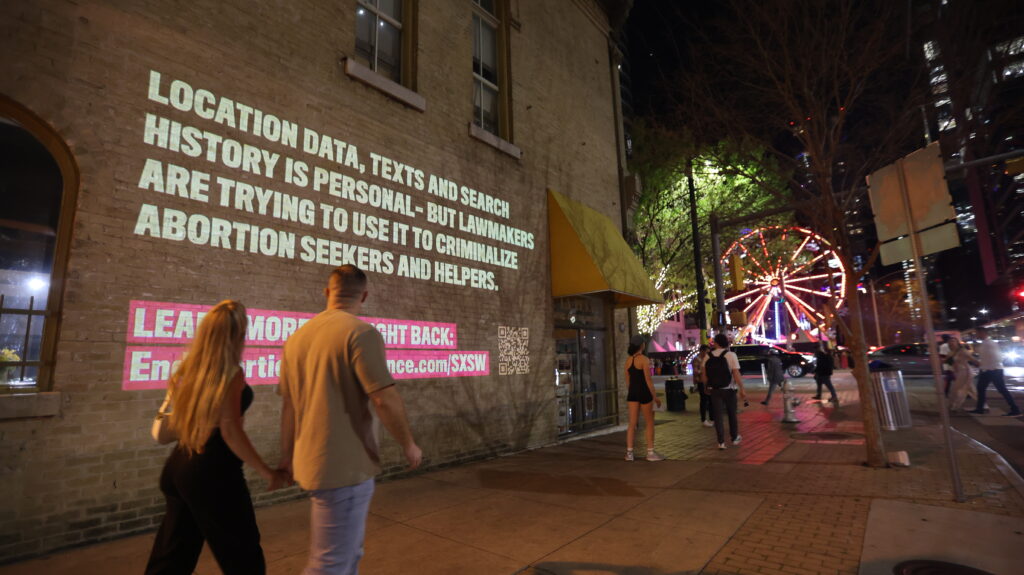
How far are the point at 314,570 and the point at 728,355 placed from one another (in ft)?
28.4

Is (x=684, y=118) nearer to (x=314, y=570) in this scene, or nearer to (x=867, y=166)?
(x=867, y=166)

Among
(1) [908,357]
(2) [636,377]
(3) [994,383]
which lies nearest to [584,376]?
(2) [636,377]

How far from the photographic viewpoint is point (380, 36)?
7.26 meters

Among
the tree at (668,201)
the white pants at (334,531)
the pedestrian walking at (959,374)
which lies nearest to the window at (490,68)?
the white pants at (334,531)

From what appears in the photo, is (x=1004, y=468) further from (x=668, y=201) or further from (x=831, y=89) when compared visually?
(x=668, y=201)

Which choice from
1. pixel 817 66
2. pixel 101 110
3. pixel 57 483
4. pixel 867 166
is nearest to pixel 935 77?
pixel 867 166

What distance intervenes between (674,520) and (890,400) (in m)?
7.61

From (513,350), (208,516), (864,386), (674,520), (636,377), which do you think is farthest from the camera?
(513,350)

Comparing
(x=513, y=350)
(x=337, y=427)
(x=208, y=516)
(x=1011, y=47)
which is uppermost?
(x=1011, y=47)

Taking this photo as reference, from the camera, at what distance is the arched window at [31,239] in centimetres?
398

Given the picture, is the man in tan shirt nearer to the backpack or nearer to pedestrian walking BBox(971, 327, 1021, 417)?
the backpack

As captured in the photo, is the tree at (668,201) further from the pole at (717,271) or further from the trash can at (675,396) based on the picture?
the trash can at (675,396)

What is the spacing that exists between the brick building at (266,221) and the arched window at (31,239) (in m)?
0.02

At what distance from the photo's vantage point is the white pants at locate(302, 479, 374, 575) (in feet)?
6.89
